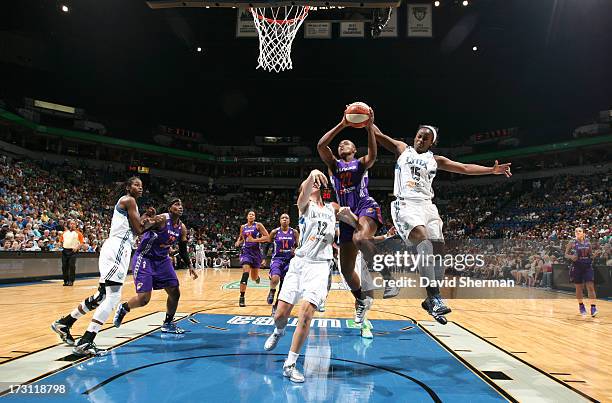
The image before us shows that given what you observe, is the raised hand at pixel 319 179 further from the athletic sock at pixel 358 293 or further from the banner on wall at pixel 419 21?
the banner on wall at pixel 419 21

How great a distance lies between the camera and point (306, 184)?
187 inches

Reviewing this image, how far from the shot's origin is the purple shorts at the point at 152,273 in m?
6.55

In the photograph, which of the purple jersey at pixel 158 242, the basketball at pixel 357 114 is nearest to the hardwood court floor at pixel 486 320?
the purple jersey at pixel 158 242

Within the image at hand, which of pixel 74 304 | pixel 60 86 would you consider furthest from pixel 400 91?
pixel 74 304

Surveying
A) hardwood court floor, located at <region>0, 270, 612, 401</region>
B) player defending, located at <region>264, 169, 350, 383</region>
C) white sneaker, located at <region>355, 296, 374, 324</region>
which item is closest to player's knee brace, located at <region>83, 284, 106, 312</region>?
hardwood court floor, located at <region>0, 270, 612, 401</region>

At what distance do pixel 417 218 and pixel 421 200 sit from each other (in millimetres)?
275

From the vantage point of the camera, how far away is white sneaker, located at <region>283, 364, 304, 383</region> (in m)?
4.35

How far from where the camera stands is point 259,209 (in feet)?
128

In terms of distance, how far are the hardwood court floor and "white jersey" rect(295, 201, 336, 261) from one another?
10.2 ft

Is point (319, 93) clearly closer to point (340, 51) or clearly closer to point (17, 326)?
point (340, 51)

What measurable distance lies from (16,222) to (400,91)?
1063 inches

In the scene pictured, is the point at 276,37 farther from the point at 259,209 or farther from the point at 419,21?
the point at 259,209

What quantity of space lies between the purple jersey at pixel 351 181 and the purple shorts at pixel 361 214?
0.24ft

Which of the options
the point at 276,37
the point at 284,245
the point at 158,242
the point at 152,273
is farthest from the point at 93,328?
the point at 276,37
